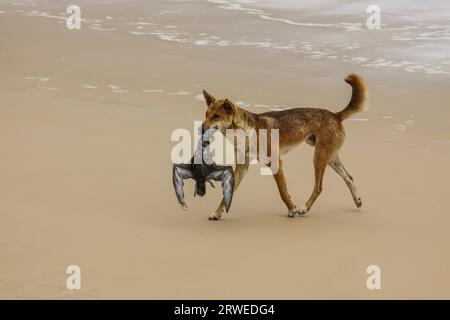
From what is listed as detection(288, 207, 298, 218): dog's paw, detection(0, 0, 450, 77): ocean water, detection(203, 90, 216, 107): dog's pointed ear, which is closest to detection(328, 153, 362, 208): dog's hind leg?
detection(288, 207, 298, 218): dog's paw

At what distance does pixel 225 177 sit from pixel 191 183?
1451mm

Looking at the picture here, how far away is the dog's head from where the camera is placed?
25.8 feet

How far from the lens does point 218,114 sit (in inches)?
311

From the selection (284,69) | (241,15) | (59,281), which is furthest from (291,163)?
(241,15)

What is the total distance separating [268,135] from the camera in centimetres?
833

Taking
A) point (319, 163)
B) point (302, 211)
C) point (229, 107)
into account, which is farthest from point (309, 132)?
point (229, 107)

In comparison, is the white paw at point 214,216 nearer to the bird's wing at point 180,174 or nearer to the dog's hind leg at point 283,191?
the bird's wing at point 180,174

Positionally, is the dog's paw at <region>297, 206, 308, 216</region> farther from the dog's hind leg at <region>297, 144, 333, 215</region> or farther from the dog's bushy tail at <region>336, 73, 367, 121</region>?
the dog's bushy tail at <region>336, 73, 367, 121</region>

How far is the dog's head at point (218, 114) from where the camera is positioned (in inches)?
310

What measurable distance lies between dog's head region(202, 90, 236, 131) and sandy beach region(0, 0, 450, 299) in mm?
849

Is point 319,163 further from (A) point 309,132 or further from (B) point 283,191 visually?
(B) point 283,191

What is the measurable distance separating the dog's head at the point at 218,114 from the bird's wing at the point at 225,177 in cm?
37

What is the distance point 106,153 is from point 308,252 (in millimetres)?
3250

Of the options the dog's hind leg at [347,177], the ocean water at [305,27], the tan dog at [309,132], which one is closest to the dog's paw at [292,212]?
the tan dog at [309,132]
